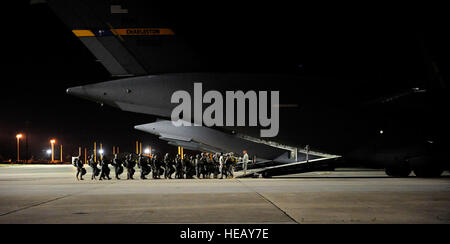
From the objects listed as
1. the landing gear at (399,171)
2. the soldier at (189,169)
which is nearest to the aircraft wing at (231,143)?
the soldier at (189,169)

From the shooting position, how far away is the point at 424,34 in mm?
16469

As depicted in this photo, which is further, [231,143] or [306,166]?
[231,143]

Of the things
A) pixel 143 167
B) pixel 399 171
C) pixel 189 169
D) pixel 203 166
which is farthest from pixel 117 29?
pixel 399 171

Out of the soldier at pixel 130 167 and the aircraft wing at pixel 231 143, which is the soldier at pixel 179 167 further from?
the aircraft wing at pixel 231 143

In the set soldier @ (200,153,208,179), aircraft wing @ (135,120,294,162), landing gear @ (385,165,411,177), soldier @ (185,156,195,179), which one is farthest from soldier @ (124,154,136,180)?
landing gear @ (385,165,411,177)

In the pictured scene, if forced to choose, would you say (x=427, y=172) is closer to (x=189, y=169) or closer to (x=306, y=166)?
(x=306, y=166)

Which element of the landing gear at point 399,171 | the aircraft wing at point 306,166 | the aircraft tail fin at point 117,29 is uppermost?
the aircraft tail fin at point 117,29

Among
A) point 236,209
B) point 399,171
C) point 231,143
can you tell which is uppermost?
point 231,143

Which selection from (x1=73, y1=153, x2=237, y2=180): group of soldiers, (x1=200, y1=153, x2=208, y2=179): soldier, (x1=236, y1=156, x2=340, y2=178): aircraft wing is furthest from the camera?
(x1=200, y1=153, x2=208, y2=179): soldier

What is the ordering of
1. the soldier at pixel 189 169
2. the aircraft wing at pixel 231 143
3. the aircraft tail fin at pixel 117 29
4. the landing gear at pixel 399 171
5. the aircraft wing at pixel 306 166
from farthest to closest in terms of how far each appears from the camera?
the aircraft wing at pixel 231 143
the soldier at pixel 189 169
the landing gear at pixel 399 171
the aircraft wing at pixel 306 166
the aircraft tail fin at pixel 117 29

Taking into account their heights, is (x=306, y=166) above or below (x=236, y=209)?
below

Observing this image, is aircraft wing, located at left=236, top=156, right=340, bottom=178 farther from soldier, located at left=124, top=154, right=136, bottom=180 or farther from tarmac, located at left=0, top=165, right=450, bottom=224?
tarmac, located at left=0, top=165, right=450, bottom=224
